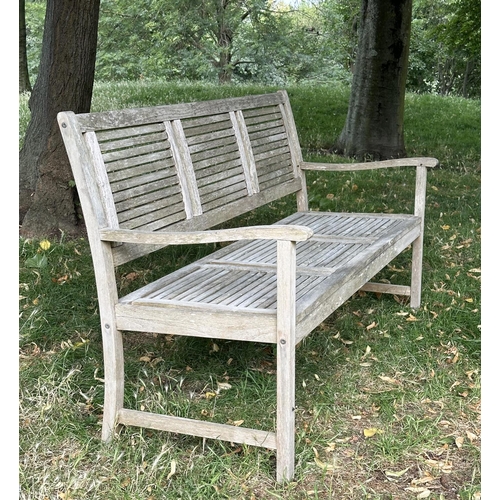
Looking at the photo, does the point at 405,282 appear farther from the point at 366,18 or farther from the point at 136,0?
the point at 136,0

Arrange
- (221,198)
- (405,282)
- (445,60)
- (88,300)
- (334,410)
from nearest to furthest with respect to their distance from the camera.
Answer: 1. (334,410)
2. (221,198)
3. (88,300)
4. (405,282)
5. (445,60)

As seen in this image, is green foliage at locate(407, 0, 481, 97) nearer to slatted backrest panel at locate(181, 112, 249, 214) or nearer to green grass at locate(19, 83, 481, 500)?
green grass at locate(19, 83, 481, 500)

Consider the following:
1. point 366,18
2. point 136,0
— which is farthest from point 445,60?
point 366,18

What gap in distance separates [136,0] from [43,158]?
58.8ft

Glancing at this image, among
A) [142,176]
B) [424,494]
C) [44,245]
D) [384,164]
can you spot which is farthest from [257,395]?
[44,245]

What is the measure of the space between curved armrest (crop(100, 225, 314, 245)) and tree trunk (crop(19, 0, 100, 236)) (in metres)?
2.65

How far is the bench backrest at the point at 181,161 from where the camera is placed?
3.03m

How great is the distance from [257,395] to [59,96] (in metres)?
3.05

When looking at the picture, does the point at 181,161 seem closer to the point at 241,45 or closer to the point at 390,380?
the point at 390,380

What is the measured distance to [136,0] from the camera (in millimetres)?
22062

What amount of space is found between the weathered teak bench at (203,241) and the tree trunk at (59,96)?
70.7 inches

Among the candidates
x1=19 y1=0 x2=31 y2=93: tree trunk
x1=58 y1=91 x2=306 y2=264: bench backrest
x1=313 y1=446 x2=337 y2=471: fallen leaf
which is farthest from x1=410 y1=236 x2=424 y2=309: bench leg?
x1=19 y1=0 x2=31 y2=93: tree trunk

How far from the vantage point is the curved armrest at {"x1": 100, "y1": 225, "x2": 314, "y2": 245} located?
2686mm

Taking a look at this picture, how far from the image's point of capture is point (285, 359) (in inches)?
110
